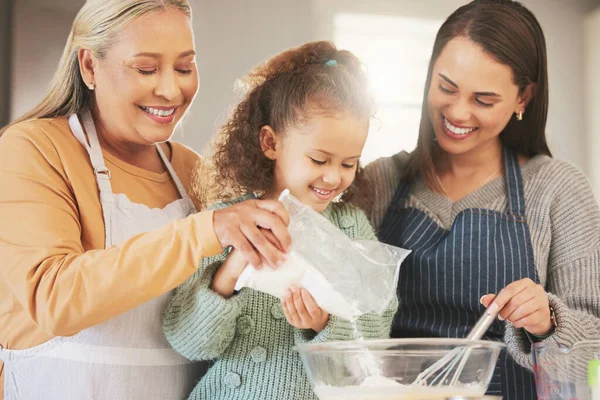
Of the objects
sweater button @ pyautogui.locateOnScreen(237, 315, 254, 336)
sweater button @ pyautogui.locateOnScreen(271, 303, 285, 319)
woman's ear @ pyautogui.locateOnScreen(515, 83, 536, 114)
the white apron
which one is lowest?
the white apron

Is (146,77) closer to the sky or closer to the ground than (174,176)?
closer to the sky

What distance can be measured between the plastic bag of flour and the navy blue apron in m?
0.30

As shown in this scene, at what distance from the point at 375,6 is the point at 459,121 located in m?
1.95

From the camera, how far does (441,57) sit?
147 cm

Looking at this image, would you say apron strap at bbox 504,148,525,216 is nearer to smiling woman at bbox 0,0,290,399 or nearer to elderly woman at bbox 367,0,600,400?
elderly woman at bbox 367,0,600,400

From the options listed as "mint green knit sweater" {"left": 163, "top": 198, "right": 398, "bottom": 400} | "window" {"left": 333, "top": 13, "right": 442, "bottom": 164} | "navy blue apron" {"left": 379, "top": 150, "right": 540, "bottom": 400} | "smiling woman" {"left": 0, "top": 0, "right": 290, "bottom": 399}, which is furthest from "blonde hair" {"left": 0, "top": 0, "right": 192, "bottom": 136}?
"window" {"left": 333, "top": 13, "right": 442, "bottom": 164}

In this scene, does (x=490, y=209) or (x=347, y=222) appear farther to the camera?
(x=490, y=209)

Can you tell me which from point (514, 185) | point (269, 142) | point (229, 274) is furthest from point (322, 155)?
point (514, 185)

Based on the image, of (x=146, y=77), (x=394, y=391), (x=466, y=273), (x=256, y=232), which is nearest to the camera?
(x=394, y=391)

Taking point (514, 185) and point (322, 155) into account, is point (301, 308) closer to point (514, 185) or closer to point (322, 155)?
point (322, 155)

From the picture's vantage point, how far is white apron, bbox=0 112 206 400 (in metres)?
1.19

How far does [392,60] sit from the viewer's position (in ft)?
10.6

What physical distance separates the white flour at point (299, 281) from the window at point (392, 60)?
214 cm

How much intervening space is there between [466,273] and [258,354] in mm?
438
